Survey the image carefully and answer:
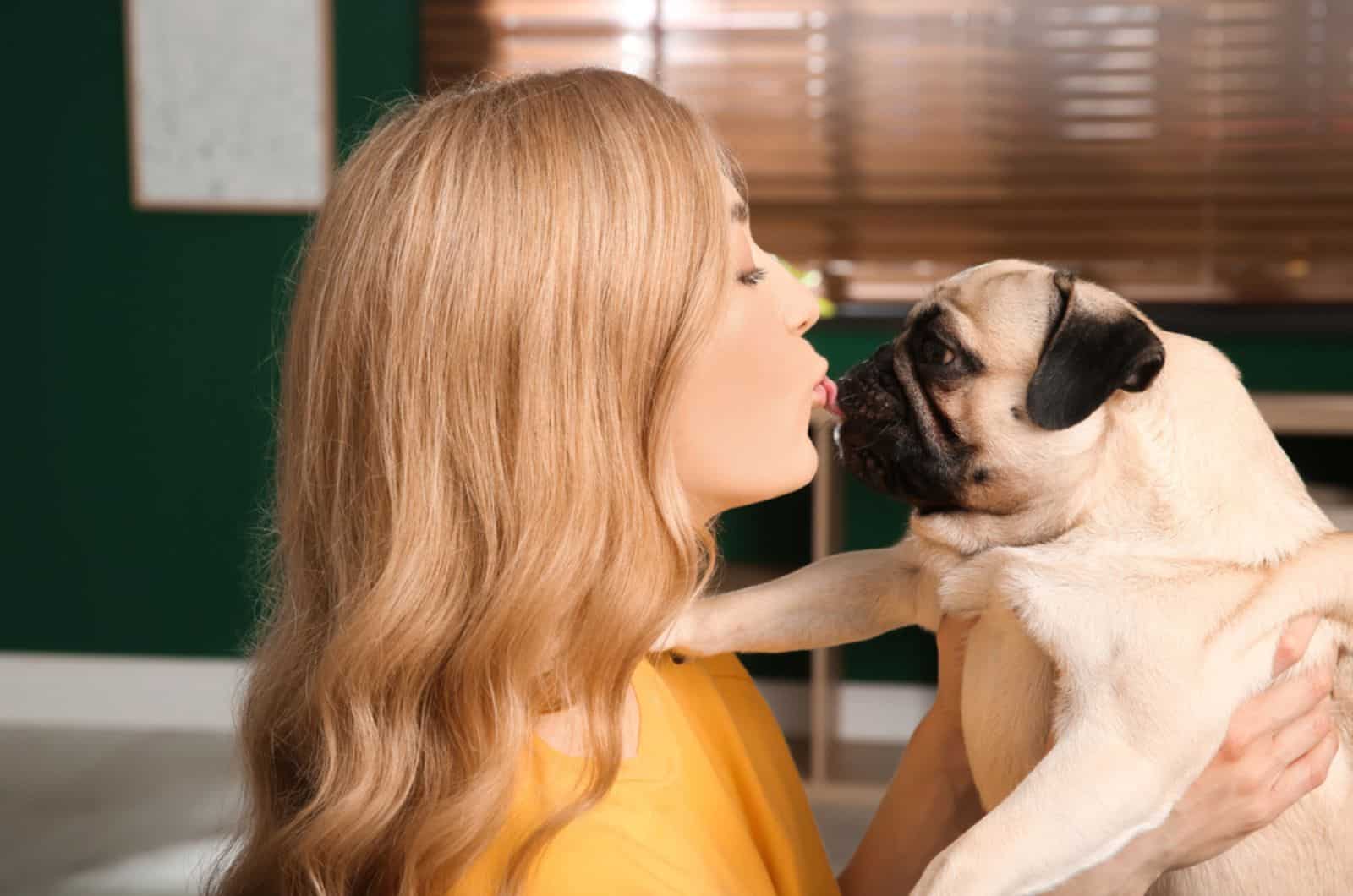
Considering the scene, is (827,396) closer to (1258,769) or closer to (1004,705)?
(1004,705)

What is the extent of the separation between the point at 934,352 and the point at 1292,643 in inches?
16.7

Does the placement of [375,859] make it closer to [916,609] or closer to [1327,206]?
[916,609]

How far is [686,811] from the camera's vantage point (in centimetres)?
106

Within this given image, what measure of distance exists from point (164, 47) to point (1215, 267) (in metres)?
3.01

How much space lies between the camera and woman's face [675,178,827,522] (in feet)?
3.60

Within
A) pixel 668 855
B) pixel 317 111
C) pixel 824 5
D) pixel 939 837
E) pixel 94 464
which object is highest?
pixel 824 5

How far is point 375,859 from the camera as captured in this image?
0.98m

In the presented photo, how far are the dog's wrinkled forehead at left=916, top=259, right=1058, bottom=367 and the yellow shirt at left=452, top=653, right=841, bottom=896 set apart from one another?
0.40m

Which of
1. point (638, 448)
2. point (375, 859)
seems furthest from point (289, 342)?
point (375, 859)

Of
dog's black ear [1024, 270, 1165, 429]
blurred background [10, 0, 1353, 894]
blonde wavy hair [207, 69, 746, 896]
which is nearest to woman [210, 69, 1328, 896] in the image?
blonde wavy hair [207, 69, 746, 896]

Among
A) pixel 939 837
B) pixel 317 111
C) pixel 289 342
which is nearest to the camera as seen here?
pixel 289 342

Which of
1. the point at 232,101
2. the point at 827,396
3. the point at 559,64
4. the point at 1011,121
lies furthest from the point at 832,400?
the point at 232,101

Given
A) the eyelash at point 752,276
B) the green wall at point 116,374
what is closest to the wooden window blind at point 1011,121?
the green wall at point 116,374

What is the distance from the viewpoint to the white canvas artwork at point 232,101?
3873 millimetres
